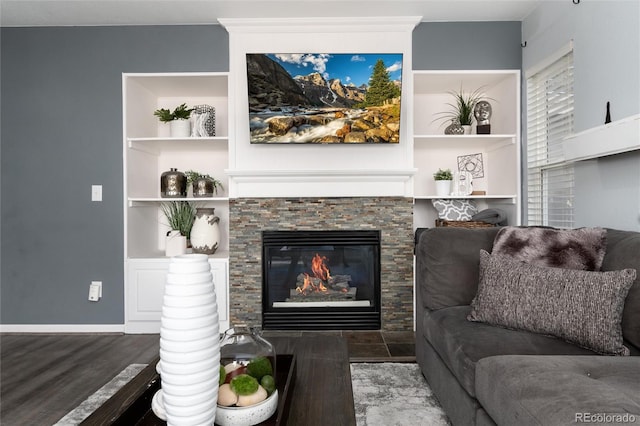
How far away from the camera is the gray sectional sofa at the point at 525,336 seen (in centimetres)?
107

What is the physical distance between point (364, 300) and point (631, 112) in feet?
7.11

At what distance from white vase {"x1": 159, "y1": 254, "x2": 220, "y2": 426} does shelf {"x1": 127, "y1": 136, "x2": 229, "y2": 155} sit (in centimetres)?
A: 257

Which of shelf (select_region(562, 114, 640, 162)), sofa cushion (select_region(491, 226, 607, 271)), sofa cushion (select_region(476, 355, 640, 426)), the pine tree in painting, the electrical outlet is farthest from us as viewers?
the electrical outlet

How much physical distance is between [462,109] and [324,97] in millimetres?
1213

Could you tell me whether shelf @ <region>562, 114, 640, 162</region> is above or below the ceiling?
below

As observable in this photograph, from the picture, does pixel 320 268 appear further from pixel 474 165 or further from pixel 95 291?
pixel 95 291

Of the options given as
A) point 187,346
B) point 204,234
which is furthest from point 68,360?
point 187,346

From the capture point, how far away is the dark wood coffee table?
1.08 metres

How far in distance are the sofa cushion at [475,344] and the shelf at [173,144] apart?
2.30 m

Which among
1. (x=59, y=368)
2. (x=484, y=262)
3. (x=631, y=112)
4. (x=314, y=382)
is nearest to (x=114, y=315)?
(x=59, y=368)

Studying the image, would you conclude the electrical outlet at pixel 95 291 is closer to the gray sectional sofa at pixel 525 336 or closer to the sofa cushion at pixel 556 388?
the gray sectional sofa at pixel 525 336

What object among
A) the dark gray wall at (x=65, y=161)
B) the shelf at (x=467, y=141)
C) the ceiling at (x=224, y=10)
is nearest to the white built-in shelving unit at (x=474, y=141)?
the shelf at (x=467, y=141)

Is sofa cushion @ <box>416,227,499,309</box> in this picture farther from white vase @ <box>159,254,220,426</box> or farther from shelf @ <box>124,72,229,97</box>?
shelf @ <box>124,72,229,97</box>
